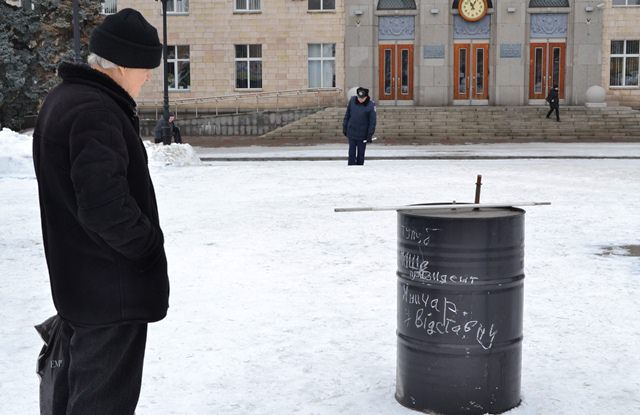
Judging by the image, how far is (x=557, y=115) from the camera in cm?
3834

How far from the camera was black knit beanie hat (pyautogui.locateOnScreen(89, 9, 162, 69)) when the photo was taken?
10.6ft

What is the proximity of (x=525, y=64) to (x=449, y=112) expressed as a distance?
561 cm

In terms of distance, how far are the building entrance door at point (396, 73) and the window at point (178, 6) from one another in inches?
373

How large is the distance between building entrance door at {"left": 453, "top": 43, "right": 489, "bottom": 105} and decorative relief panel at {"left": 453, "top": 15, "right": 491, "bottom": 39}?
413 millimetres

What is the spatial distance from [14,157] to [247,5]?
27.2 metres

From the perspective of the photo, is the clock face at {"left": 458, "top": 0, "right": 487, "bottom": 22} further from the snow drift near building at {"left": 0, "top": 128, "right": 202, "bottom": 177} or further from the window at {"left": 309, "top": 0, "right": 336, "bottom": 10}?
the snow drift near building at {"left": 0, "top": 128, "right": 202, "bottom": 177}

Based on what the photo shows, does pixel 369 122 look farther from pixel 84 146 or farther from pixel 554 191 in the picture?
pixel 84 146

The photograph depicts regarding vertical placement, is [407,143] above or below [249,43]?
below

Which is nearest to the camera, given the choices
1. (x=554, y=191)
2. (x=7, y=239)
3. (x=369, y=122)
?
(x=7, y=239)

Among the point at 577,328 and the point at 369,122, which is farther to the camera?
the point at 369,122

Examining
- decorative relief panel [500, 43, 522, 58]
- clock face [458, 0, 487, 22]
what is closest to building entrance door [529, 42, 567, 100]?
decorative relief panel [500, 43, 522, 58]

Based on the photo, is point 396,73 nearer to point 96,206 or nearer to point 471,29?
point 471,29

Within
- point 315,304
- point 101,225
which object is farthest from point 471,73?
point 101,225

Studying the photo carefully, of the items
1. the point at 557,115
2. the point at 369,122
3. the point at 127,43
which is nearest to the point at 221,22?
the point at 557,115
